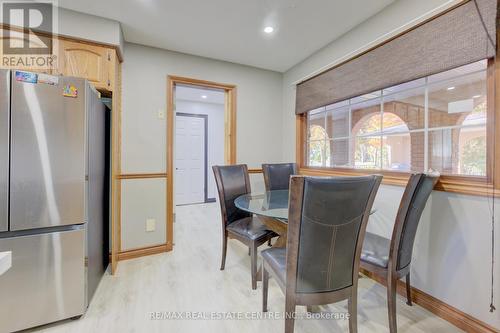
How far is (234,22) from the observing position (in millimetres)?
2191

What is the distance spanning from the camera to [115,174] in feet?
7.53

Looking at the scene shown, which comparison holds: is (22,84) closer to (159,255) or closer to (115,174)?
(115,174)

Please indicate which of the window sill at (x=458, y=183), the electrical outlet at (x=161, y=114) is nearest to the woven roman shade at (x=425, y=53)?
the window sill at (x=458, y=183)

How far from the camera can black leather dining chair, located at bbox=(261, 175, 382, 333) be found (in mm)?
1083

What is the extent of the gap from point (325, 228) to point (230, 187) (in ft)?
4.57

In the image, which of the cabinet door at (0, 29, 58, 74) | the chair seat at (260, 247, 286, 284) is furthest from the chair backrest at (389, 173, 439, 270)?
the cabinet door at (0, 29, 58, 74)

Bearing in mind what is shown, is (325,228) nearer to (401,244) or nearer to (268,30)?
(401,244)

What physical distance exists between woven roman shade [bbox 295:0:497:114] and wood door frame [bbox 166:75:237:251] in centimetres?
132

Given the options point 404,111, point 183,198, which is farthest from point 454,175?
point 183,198

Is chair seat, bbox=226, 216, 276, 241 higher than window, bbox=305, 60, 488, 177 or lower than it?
lower

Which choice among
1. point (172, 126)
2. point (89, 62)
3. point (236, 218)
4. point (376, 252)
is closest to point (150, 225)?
point (236, 218)

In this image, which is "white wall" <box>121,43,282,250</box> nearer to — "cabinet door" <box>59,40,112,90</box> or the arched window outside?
"cabinet door" <box>59,40,112,90</box>

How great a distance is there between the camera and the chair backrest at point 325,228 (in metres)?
1.08

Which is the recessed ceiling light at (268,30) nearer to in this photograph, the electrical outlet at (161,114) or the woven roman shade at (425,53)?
the woven roman shade at (425,53)
